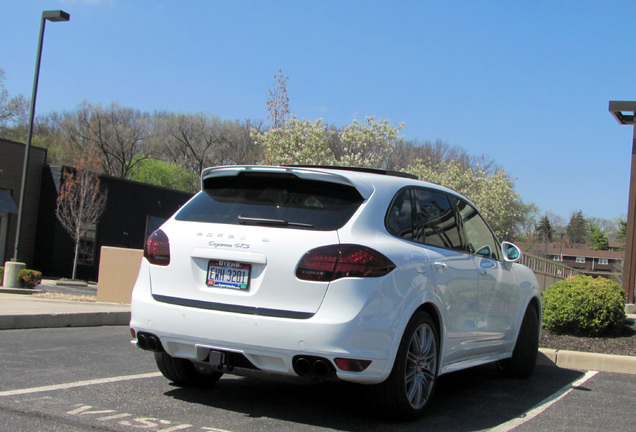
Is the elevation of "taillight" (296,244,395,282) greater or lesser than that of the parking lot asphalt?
greater

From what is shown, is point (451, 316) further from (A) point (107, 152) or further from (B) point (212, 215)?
(A) point (107, 152)

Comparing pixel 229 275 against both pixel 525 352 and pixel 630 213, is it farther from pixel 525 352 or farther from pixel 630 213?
pixel 630 213

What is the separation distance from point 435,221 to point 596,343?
14.8 ft

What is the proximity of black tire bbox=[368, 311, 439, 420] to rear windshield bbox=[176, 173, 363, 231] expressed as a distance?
92cm

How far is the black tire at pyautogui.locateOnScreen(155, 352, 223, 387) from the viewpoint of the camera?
17.0ft

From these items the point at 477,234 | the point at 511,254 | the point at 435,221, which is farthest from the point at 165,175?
the point at 435,221

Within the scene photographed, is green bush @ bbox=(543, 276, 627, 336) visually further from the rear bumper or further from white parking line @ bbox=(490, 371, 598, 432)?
the rear bumper

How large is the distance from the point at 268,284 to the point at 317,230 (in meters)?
0.47

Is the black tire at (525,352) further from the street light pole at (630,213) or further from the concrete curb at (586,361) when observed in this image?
the street light pole at (630,213)


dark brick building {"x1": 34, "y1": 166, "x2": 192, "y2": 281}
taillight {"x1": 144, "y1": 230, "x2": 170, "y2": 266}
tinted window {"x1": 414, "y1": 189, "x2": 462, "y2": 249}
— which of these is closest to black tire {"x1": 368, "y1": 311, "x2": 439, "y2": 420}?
tinted window {"x1": 414, "y1": 189, "x2": 462, "y2": 249}

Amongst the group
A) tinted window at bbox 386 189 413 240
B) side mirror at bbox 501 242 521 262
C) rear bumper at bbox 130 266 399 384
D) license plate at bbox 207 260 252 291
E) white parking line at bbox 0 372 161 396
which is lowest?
white parking line at bbox 0 372 161 396

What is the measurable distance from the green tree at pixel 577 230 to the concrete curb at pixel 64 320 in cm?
14167

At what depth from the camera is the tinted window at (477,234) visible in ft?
19.7

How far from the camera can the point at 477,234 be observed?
6.19 metres
